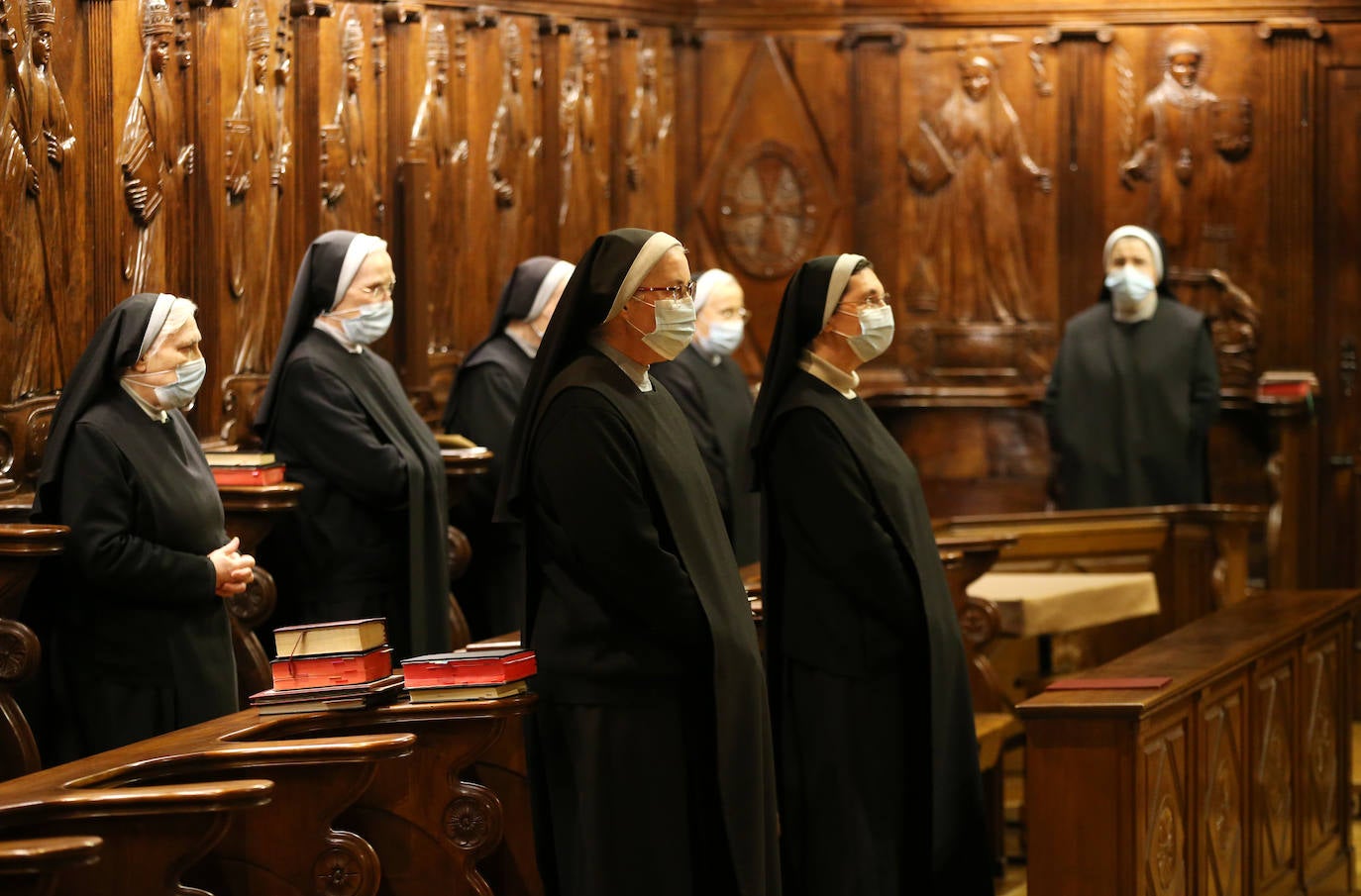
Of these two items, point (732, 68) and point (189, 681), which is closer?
point (189, 681)

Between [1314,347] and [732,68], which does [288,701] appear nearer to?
[732,68]

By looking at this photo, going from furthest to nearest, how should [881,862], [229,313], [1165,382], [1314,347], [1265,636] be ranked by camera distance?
[1314,347] → [1165,382] → [229,313] → [1265,636] → [881,862]

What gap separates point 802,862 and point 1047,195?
6.54 metres

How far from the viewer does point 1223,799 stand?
5953 mm

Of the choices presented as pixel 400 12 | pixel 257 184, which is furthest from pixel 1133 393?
pixel 257 184

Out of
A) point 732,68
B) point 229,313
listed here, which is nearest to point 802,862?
point 229,313

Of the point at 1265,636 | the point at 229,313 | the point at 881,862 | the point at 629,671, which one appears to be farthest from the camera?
the point at 229,313

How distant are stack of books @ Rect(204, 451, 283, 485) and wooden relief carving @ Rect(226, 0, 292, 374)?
146 centimetres

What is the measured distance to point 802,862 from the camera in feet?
16.8

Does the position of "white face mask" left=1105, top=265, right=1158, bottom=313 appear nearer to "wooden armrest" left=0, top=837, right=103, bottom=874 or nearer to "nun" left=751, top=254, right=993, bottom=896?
"nun" left=751, top=254, right=993, bottom=896

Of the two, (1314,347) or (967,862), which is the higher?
(1314,347)

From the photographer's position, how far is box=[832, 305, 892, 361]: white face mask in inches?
207

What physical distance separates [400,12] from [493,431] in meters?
2.24

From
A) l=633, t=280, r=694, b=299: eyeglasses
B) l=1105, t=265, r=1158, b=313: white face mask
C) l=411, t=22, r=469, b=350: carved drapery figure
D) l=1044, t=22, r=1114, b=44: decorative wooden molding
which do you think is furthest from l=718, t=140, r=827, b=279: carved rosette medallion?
l=633, t=280, r=694, b=299: eyeglasses
